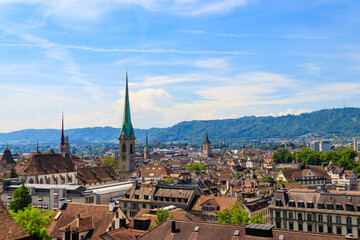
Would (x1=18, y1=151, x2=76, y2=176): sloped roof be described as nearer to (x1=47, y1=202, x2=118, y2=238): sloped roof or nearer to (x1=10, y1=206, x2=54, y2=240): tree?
(x1=47, y1=202, x2=118, y2=238): sloped roof

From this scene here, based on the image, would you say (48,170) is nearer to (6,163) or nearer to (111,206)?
(111,206)

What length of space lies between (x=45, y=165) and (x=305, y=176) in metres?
104

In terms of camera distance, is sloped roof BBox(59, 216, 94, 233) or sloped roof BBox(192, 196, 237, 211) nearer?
sloped roof BBox(59, 216, 94, 233)

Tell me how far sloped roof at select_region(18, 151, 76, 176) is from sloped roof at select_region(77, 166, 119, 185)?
345cm

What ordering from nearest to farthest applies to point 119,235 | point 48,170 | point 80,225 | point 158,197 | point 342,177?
point 119,235 → point 80,225 → point 158,197 → point 48,170 → point 342,177

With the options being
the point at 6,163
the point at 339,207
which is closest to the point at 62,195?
the point at 339,207

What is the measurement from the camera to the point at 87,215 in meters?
46.6

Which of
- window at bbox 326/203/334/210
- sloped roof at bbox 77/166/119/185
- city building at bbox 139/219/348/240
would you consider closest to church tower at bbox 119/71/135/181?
sloped roof at bbox 77/166/119/185

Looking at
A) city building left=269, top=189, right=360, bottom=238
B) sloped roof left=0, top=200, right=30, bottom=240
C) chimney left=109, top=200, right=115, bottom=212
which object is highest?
sloped roof left=0, top=200, right=30, bottom=240

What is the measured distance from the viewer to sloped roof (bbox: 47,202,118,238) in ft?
145

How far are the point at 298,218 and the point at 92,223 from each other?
125 ft

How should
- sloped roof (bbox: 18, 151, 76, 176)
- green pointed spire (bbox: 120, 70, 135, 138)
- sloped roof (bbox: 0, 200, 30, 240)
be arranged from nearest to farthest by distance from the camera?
1. sloped roof (bbox: 0, 200, 30, 240)
2. sloped roof (bbox: 18, 151, 76, 176)
3. green pointed spire (bbox: 120, 70, 135, 138)

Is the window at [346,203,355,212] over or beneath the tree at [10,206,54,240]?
beneath

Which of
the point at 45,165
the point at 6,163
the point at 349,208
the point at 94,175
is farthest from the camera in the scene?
the point at 6,163
